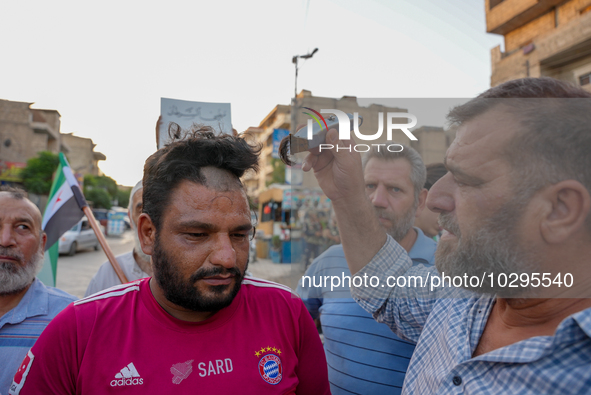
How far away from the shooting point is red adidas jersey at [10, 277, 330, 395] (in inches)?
49.4

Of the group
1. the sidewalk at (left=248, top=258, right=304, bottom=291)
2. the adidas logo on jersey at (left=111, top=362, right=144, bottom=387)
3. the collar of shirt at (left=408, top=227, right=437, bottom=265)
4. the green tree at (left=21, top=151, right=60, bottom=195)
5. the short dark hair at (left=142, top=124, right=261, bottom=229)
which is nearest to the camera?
the adidas logo on jersey at (left=111, top=362, right=144, bottom=387)

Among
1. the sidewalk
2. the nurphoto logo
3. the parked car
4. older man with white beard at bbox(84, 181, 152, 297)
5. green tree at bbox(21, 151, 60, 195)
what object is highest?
green tree at bbox(21, 151, 60, 195)

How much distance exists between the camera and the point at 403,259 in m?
1.57

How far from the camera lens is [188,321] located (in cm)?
142

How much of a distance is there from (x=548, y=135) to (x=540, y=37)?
1125cm

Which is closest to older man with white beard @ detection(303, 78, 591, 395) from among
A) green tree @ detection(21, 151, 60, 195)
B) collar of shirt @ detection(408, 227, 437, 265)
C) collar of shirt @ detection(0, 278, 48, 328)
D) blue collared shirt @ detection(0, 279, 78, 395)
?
collar of shirt @ detection(408, 227, 437, 265)

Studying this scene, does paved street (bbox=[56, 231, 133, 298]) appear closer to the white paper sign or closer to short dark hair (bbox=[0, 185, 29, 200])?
short dark hair (bbox=[0, 185, 29, 200])

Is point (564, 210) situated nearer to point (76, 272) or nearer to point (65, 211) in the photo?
point (65, 211)

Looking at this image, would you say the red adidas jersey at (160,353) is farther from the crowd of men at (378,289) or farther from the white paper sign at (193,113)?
the white paper sign at (193,113)

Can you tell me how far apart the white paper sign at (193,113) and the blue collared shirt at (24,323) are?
113 centimetres

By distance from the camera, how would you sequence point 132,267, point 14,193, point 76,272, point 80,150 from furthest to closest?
A: point 80,150, point 76,272, point 132,267, point 14,193

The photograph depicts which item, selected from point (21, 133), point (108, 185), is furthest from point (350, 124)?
point (108, 185)

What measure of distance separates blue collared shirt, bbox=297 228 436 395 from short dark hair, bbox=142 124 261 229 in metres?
0.92

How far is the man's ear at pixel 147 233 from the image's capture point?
1484mm
